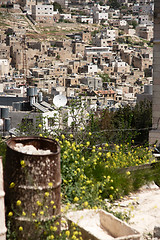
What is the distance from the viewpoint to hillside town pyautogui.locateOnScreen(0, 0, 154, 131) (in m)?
36.0

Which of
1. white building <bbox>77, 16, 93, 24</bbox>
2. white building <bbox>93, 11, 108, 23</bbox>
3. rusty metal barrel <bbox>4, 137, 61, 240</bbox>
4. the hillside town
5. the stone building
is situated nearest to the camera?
rusty metal barrel <bbox>4, 137, 61, 240</bbox>

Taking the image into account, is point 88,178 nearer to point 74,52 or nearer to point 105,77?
point 105,77

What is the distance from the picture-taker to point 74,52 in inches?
2458

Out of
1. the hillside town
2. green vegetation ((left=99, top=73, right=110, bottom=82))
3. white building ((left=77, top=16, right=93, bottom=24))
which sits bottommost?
green vegetation ((left=99, top=73, right=110, bottom=82))

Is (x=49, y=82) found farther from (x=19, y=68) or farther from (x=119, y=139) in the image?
(x=119, y=139)

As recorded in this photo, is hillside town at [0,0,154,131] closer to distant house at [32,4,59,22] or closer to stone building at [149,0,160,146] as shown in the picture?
distant house at [32,4,59,22]

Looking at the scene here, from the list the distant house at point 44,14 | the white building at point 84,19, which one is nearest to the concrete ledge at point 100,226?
the distant house at point 44,14

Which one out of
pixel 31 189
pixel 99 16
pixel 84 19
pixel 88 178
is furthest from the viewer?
pixel 99 16

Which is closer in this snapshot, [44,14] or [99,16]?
[44,14]

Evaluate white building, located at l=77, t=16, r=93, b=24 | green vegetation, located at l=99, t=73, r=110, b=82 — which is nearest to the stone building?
green vegetation, located at l=99, t=73, r=110, b=82

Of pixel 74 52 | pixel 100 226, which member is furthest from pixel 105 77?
pixel 100 226

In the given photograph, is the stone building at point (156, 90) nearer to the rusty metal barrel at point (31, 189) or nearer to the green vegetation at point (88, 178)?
the green vegetation at point (88, 178)

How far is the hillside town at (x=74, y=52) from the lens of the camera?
1416 inches

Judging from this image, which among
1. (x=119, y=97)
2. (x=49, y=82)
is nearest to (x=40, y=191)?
(x=119, y=97)
